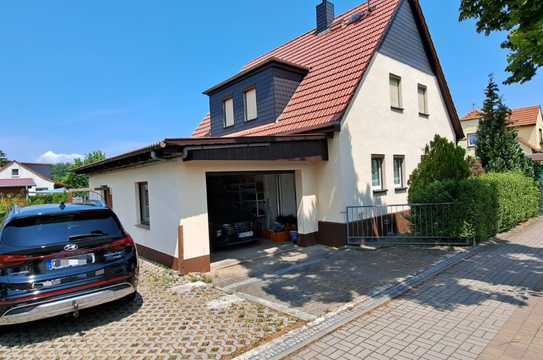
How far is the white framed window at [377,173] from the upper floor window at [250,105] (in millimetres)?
5033

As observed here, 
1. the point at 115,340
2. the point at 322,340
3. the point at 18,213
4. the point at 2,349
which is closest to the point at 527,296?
the point at 322,340

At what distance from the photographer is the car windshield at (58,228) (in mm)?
4480

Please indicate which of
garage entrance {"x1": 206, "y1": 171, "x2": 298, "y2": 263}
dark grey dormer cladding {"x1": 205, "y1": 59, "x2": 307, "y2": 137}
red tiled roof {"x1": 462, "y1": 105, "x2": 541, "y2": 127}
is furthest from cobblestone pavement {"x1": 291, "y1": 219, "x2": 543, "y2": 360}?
red tiled roof {"x1": 462, "y1": 105, "x2": 541, "y2": 127}

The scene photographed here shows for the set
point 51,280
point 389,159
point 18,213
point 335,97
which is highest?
point 335,97

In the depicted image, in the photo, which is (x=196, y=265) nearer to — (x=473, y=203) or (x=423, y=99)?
(x=473, y=203)

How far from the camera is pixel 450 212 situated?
28.6 feet

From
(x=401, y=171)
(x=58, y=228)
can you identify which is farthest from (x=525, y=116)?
(x=58, y=228)

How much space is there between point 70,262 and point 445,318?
17.7 ft

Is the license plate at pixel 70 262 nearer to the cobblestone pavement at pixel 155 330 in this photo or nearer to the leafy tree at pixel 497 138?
the cobblestone pavement at pixel 155 330

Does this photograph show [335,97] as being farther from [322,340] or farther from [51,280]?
[51,280]

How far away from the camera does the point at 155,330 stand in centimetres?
459

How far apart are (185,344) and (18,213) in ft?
10.9

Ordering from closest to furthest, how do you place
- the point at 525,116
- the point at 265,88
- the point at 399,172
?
the point at 265,88, the point at 399,172, the point at 525,116

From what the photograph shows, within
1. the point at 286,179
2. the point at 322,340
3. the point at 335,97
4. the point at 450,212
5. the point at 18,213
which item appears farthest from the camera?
the point at 286,179
